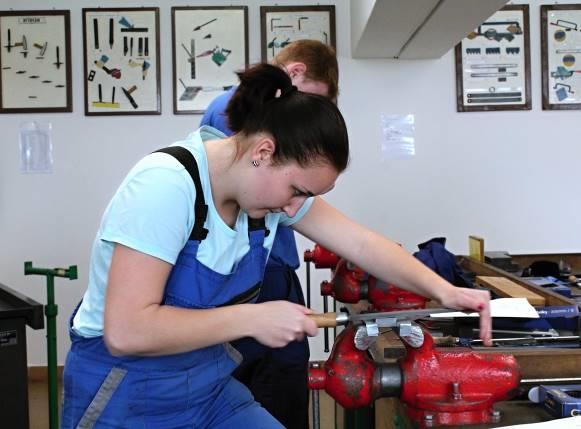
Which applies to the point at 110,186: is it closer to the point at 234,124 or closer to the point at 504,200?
the point at 504,200

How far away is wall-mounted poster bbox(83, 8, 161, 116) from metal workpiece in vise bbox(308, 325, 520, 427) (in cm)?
294

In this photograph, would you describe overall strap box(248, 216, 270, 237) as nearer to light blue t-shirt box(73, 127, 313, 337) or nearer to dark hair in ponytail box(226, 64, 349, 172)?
light blue t-shirt box(73, 127, 313, 337)

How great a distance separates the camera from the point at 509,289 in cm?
227

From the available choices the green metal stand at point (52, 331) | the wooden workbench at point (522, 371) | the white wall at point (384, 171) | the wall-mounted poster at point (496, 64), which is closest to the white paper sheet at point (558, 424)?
the wooden workbench at point (522, 371)

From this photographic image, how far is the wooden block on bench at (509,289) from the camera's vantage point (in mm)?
2105

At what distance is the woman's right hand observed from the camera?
1.09 metres

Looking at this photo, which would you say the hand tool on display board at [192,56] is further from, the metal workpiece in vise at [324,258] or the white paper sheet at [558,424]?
the white paper sheet at [558,424]

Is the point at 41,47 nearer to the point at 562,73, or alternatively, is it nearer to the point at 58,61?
the point at 58,61

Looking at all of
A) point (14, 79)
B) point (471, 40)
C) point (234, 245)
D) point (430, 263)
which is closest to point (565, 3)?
point (471, 40)

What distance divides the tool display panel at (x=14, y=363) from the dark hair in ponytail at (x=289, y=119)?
61.5 inches

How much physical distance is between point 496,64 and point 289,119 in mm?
3130

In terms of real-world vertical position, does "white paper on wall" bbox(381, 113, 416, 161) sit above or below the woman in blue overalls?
above

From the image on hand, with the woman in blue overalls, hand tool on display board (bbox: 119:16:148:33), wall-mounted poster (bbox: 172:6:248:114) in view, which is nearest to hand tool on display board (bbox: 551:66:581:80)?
wall-mounted poster (bbox: 172:6:248:114)

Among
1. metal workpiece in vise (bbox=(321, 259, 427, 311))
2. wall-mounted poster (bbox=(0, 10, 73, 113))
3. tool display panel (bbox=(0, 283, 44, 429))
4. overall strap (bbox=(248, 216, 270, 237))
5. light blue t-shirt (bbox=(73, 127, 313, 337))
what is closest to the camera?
light blue t-shirt (bbox=(73, 127, 313, 337))
